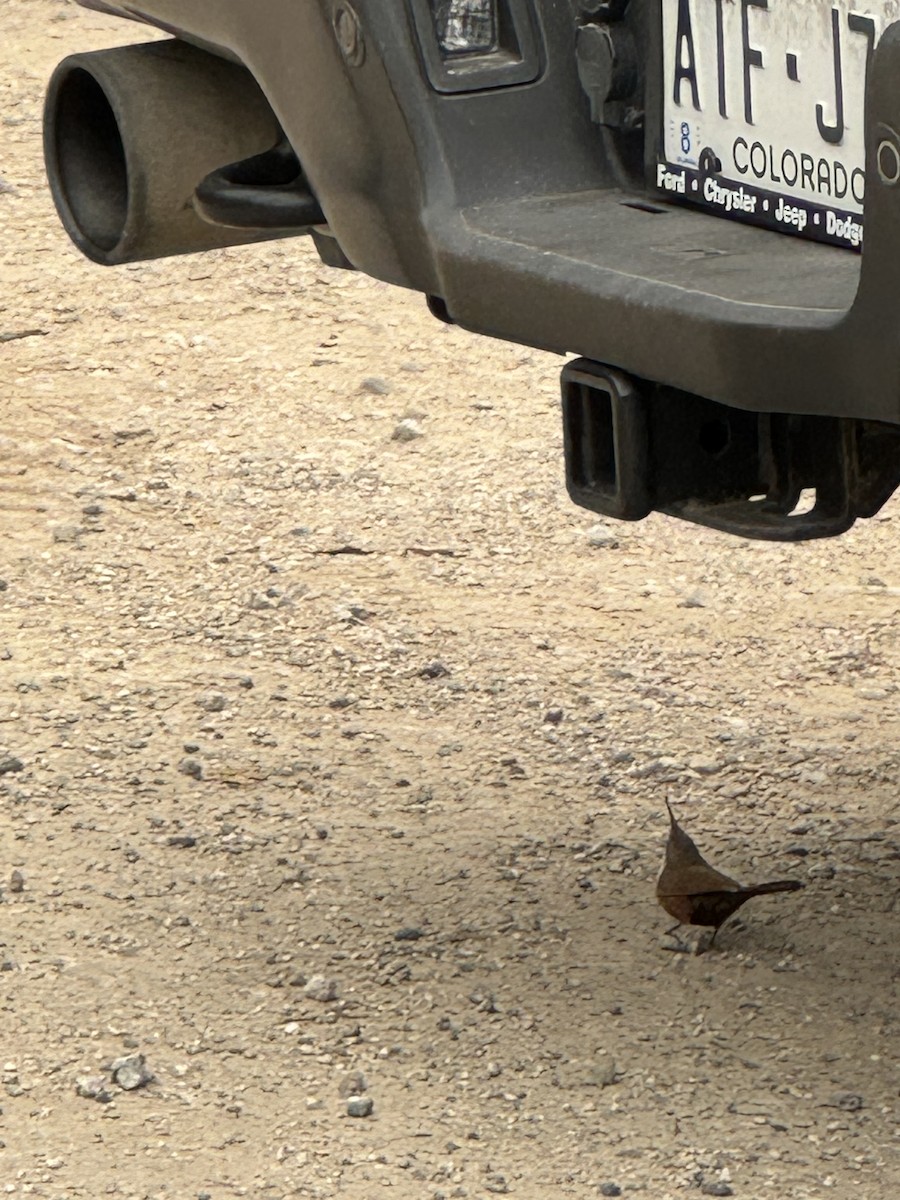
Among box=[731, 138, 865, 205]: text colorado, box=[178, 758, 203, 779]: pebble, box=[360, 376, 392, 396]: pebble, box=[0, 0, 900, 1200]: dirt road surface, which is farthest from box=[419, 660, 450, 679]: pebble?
box=[731, 138, 865, 205]: text colorado

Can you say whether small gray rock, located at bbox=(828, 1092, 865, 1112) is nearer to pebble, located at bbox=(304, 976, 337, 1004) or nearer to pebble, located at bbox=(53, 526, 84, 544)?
pebble, located at bbox=(304, 976, 337, 1004)

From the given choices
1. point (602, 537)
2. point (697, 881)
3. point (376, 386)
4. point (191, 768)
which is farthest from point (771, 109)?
point (376, 386)

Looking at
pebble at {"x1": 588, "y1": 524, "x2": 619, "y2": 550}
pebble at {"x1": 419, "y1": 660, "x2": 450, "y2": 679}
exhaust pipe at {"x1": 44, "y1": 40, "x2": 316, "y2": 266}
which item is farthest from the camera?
pebble at {"x1": 588, "y1": 524, "x2": 619, "y2": 550}

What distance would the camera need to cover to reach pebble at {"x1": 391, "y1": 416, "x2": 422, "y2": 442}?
5133mm

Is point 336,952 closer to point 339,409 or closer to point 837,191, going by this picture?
point 837,191

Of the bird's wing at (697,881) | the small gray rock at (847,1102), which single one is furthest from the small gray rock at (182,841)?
the small gray rock at (847,1102)

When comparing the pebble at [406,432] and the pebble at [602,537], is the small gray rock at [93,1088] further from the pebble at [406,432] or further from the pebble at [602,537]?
the pebble at [406,432]

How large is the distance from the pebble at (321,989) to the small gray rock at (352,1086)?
0.66 ft

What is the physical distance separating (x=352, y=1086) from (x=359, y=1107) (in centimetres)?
5

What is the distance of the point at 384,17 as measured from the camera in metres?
2.42

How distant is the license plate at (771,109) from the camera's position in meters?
2.18

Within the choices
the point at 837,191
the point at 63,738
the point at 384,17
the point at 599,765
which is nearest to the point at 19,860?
the point at 63,738

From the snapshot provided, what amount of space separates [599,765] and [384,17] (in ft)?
5.31

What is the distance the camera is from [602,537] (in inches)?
183
